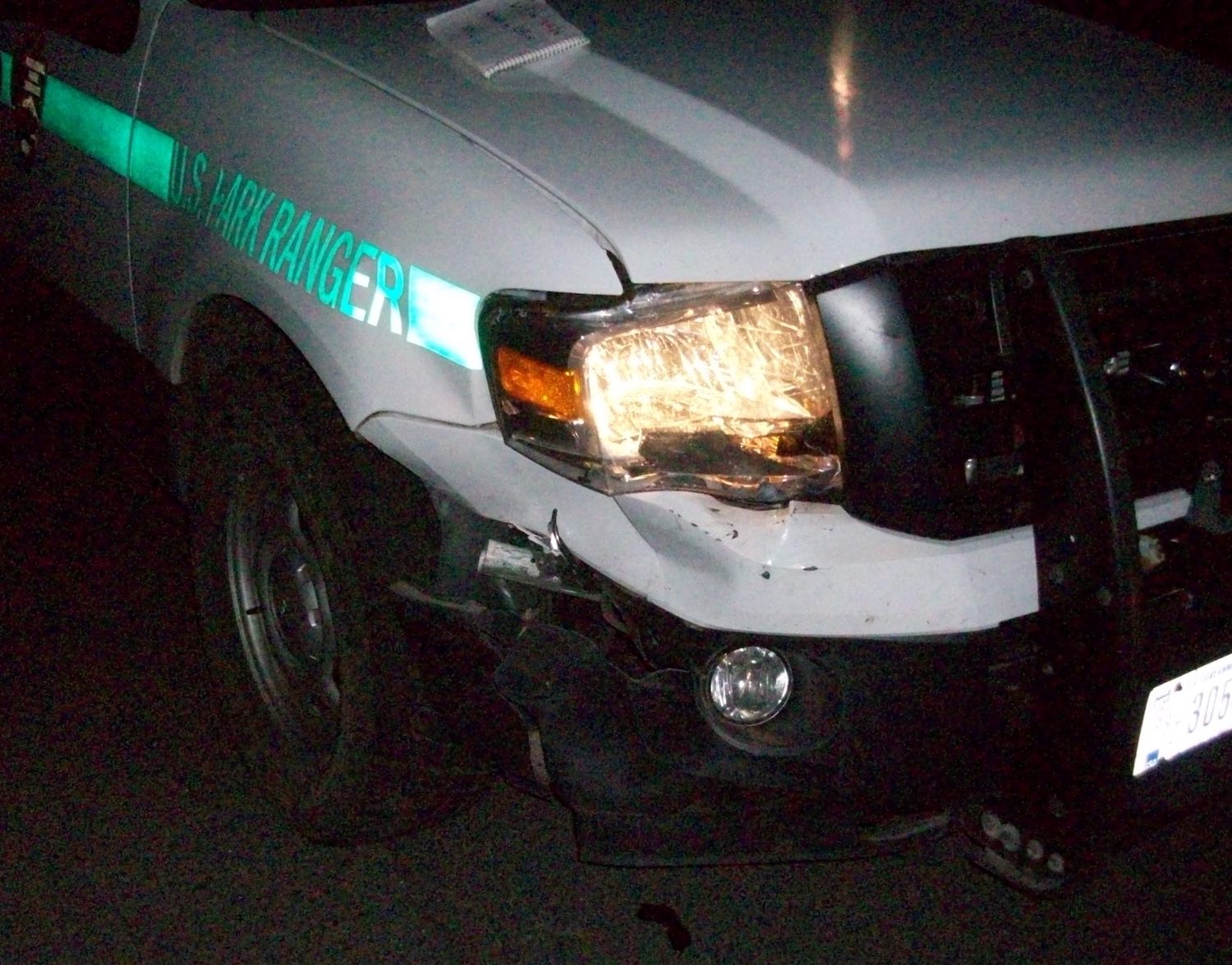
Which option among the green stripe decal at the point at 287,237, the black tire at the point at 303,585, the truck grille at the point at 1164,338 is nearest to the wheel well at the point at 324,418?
the black tire at the point at 303,585

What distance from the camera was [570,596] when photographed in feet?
6.76

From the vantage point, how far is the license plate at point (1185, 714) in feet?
6.32

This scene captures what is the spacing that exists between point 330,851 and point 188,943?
32cm

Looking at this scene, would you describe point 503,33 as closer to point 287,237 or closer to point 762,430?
point 287,237

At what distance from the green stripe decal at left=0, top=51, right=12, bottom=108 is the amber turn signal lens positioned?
1978 mm

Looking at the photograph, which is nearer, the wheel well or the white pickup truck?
the white pickup truck

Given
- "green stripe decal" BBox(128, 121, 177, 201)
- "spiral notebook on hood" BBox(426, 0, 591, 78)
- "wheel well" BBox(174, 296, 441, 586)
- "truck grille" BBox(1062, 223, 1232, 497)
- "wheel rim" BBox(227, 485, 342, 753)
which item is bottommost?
"wheel rim" BBox(227, 485, 342, 753)

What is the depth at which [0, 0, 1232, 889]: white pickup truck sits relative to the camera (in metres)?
1.89

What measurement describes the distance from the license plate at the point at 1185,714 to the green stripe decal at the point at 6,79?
2.80m

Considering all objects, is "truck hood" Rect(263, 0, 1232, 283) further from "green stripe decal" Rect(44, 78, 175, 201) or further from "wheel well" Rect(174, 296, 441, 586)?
"wheel well" Rect(174, 296, 441, 586)

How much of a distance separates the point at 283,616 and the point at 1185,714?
1568 mm

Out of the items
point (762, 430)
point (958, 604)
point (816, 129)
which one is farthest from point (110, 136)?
point (958, 604)

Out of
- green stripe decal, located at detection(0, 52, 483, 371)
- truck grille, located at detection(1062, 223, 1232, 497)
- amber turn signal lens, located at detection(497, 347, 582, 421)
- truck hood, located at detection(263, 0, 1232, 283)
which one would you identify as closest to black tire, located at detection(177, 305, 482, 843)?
green stripe decal, located at detection(0, 52, 483, 371)

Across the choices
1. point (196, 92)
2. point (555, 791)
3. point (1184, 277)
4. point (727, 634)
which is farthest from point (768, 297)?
point (196, 92)
